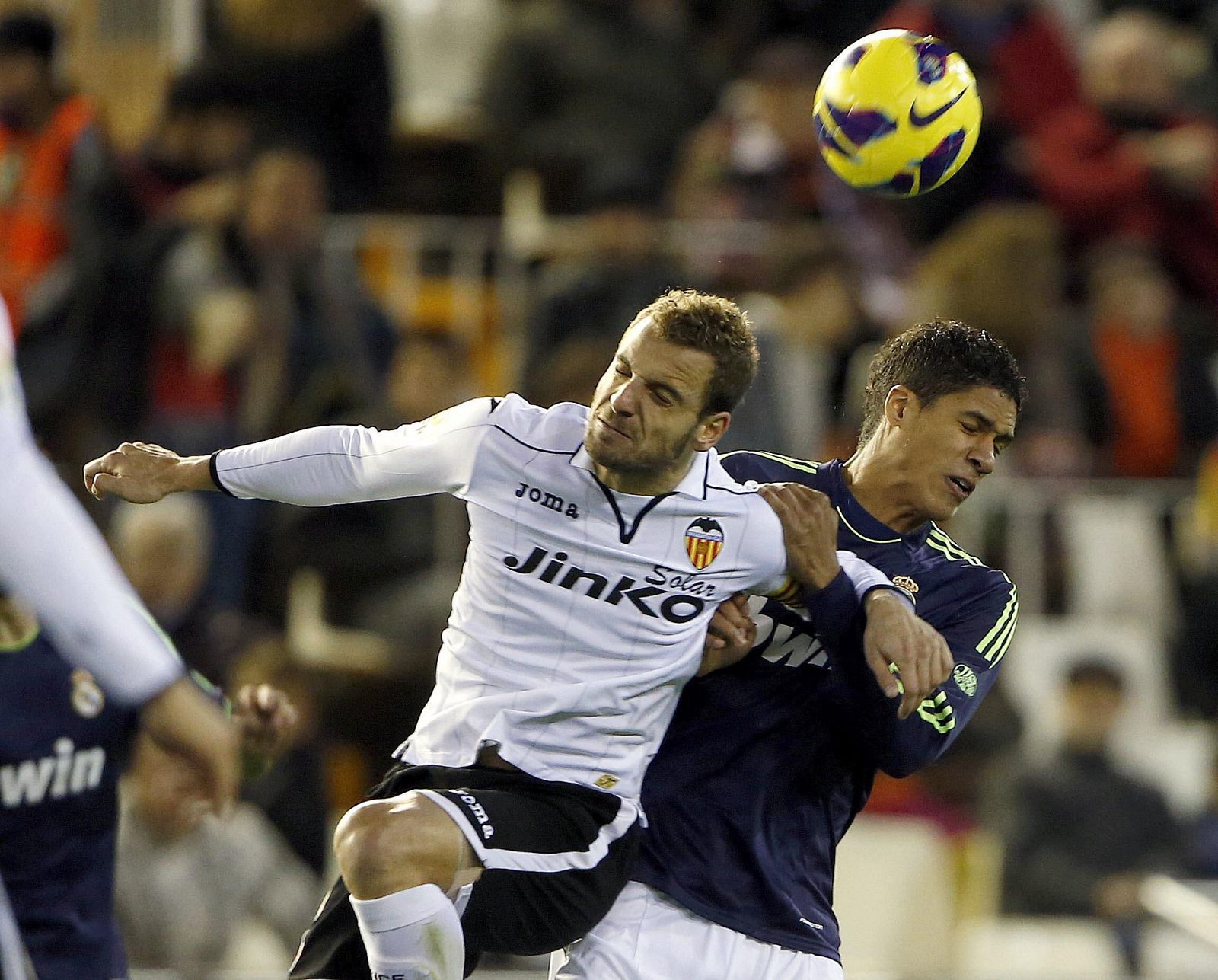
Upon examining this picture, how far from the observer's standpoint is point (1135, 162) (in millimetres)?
9328

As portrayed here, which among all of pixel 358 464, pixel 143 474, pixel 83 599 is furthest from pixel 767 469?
pixel 83 599

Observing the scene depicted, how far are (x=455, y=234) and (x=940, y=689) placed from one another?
5.80 metres

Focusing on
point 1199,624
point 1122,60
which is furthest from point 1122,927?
point 1122,60

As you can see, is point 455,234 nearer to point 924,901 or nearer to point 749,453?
point 924,901

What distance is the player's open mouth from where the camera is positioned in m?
4.14

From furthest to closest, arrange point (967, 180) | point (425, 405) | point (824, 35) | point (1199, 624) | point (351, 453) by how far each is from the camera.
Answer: point (824, 35) → point (967, 180) → point (1199, 624) → point (425, 405) → point (351, 453)

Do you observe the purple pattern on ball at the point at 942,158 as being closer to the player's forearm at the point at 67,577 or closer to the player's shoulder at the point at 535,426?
the player's shoulder at the point at 535,426

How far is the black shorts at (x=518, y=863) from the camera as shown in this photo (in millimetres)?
3785

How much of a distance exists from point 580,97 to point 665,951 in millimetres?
6010

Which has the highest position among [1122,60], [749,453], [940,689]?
[1122,60]

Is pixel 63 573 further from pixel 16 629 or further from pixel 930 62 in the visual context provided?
pixel 930 62

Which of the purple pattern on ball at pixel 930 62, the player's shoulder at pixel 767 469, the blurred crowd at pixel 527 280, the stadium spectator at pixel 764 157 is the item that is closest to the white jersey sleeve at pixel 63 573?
the player's shoulder at pixel 767 469

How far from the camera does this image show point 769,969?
A: 415cm

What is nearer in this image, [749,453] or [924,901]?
[749,453]
